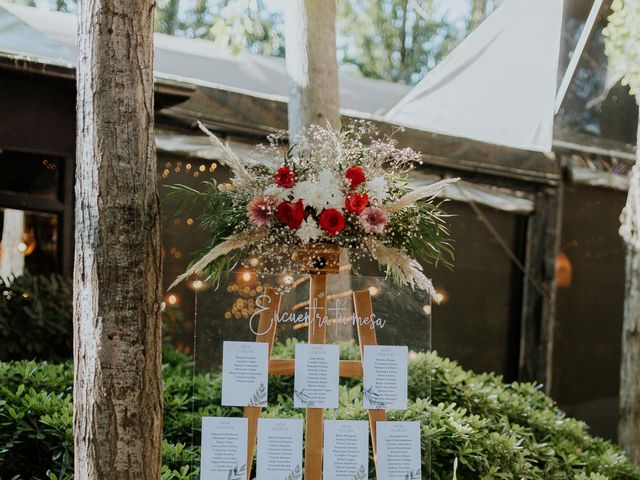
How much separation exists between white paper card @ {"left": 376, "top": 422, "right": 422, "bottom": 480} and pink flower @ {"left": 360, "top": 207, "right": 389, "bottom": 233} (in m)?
0.93

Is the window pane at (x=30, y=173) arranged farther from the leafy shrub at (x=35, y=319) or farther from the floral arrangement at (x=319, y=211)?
the floral arrangement at (x=319, y=211)

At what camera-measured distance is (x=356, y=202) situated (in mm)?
4012

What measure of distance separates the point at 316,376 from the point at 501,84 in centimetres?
523

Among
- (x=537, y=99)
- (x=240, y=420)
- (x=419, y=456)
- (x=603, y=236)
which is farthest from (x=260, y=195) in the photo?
(x=603, y=236)

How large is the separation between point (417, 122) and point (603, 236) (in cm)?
307

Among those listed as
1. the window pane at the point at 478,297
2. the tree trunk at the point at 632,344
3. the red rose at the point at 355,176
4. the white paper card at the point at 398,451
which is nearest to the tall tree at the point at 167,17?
the window pane at the point at 478,297

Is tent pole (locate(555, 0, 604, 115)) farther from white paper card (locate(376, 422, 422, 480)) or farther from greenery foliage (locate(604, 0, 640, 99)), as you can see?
white paper card (locate(376, 422, 422, 480))

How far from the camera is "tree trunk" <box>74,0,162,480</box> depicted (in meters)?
3.56

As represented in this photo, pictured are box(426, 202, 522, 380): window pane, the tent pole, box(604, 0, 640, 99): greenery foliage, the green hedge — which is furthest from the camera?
box(426, 202, 522, 380): window pane

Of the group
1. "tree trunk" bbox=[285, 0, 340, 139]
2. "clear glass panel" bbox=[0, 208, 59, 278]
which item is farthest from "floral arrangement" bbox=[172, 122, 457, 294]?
"clear glass panel" bbox=[0, 208, 59, 278]

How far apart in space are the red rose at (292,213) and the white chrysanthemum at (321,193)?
0.04 meters

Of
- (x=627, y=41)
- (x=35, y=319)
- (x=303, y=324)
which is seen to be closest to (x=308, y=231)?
(x=303, y=324)

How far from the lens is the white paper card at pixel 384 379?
4086 millimetres

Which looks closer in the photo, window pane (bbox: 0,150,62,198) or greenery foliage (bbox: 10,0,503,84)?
window pane (bbox: 0,150,62,198)
